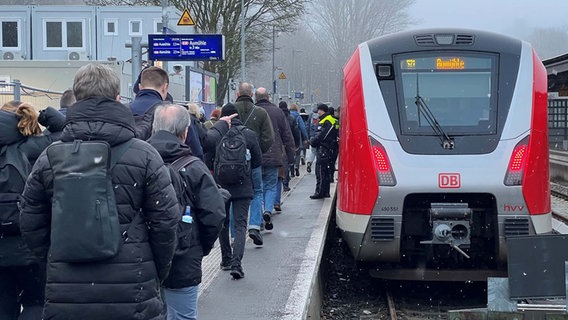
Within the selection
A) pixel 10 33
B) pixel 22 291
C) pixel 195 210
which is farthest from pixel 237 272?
pixel 10 33

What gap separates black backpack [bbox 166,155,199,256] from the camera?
459 cm

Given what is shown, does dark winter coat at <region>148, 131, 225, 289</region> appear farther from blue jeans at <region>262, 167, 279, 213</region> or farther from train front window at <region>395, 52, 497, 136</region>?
blue jeans at <region>262, 167, 279, 213</region>

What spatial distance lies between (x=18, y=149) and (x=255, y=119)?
4.76 metres

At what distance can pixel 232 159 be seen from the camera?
25.8ft

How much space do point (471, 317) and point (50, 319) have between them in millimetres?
3038

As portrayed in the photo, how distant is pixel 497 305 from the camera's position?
574 centimetres

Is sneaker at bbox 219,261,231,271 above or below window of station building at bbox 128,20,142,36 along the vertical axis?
below

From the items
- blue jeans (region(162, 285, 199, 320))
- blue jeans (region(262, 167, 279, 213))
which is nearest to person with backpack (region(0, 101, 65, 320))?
blue jeans (region(162, 285, 199, 320))

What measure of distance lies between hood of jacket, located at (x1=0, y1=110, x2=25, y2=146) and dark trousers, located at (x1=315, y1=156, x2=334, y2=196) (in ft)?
29.2

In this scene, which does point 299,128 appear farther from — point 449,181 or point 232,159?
point 449,181

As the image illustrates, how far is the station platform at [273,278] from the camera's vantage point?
666 cm

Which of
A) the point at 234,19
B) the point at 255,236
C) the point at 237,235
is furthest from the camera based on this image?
the point at 234,19

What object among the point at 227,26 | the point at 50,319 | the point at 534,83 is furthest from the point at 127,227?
the point at 227,26

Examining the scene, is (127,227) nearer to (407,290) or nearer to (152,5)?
(407,290)
